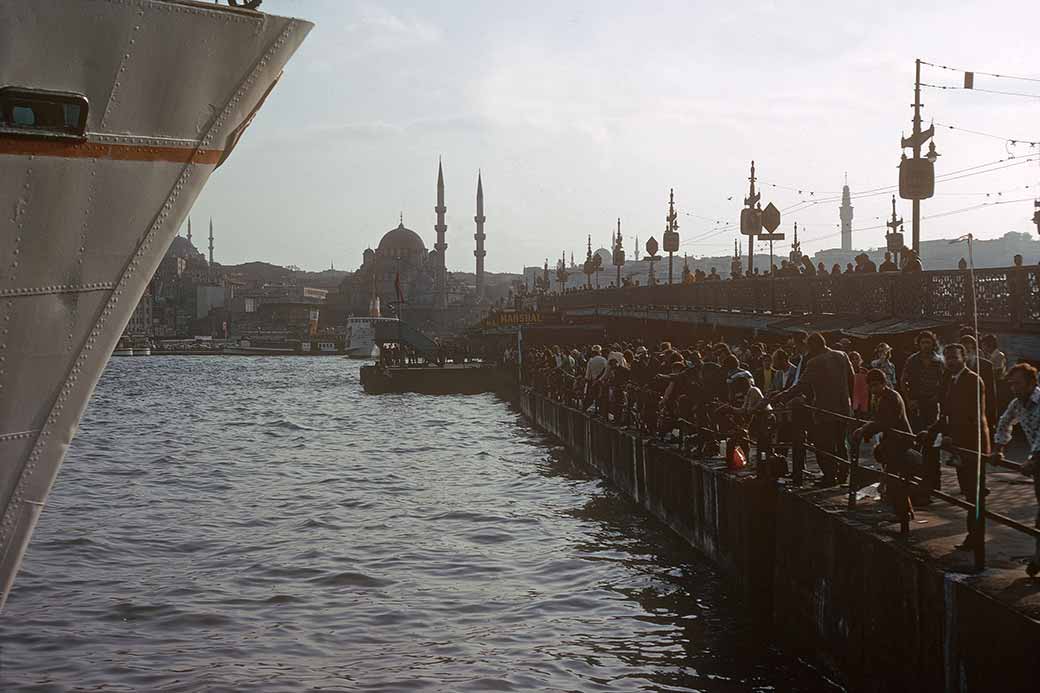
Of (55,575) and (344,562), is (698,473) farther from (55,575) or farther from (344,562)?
A: (55,575)

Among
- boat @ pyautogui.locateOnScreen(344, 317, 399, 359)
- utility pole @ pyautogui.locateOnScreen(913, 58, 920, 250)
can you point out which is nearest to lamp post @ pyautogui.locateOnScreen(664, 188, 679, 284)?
utility pole @ pyautogui.locateOnScreen(913, 58, 920, 250)

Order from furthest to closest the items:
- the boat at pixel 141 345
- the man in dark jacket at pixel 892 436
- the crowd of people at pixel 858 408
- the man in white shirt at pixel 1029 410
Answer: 1. the boat at pixel 141 345
2. the man in dark jacket at pixel 892 436
3. the crowd of people at pixel 858 408
4. the man in white shirt at pixel 1029 410

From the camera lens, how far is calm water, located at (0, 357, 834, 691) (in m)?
12.2

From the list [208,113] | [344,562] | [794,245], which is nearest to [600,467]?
[344,562]

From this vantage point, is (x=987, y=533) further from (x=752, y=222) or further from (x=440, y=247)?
(x=440, y=247)

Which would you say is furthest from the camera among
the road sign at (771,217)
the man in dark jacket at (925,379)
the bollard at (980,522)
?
the road sign at (771,217)

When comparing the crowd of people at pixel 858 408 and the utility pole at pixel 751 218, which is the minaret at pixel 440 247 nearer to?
the utility pole at pixel 751 218

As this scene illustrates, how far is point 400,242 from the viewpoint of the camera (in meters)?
196

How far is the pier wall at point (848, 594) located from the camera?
26.2ft

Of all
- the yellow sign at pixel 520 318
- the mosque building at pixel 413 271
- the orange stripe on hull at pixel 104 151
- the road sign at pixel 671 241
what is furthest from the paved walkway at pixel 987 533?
the mosque building at pixel 413 271

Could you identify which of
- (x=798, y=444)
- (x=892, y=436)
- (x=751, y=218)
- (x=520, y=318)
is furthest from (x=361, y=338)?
(x=892, y=436)

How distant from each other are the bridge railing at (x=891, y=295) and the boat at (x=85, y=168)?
14.0m

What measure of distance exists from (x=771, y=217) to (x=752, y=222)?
354 cm

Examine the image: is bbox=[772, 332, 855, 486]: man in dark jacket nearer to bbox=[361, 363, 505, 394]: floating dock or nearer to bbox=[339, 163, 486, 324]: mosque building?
bbox=[361, 363, 505, 394]: floating dock
